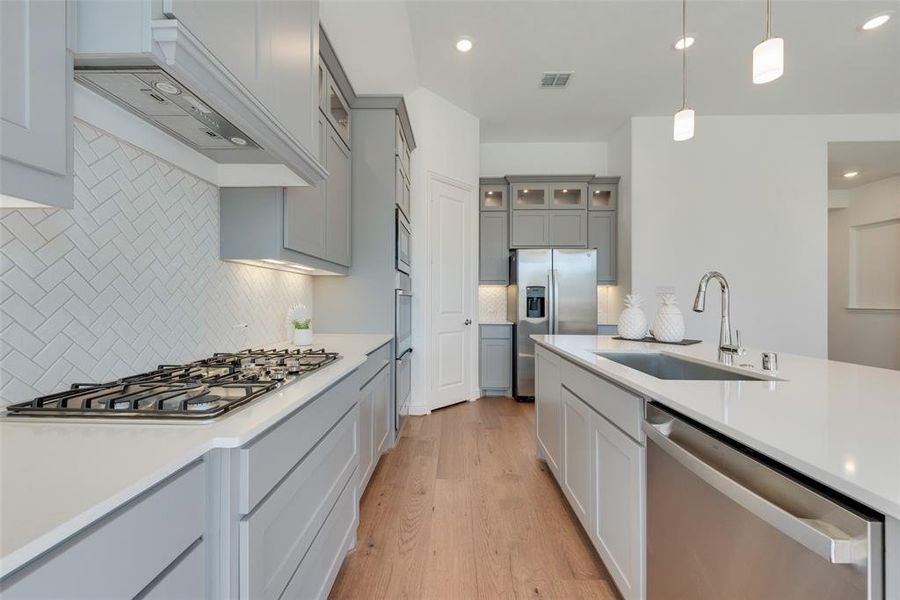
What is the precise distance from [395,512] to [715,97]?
5020 mm

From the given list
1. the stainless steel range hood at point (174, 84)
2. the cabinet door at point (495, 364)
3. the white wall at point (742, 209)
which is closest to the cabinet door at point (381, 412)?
the stainless steel range hood at point (174, 84)

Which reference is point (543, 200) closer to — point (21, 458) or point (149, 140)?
point (149, 140)

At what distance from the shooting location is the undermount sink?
61.1 inches

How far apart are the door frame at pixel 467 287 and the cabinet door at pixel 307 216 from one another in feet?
5.65

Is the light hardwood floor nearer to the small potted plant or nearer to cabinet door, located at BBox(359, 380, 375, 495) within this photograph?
cabinet door, located at BBox(359, 380, 375, 495)

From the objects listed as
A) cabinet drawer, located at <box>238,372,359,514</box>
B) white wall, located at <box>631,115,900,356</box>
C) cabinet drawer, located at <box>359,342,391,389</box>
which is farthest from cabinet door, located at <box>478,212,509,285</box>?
cabinet drawer, located at <box>238,372,359,514</box>

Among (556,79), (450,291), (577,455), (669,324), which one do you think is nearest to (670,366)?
(669,324)

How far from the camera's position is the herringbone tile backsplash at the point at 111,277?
0.96 m

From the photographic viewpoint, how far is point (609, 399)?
1.43m

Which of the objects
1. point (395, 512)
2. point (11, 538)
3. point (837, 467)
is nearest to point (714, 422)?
point (837, 467)

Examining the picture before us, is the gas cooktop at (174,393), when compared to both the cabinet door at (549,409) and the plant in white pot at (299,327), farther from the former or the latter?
the cabinet door at (549,409)

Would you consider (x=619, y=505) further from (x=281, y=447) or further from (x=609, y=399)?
(x=281, y=447)

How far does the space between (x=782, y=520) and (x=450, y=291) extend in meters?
3.58

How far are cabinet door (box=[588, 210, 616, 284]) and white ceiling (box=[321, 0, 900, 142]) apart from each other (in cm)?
114
